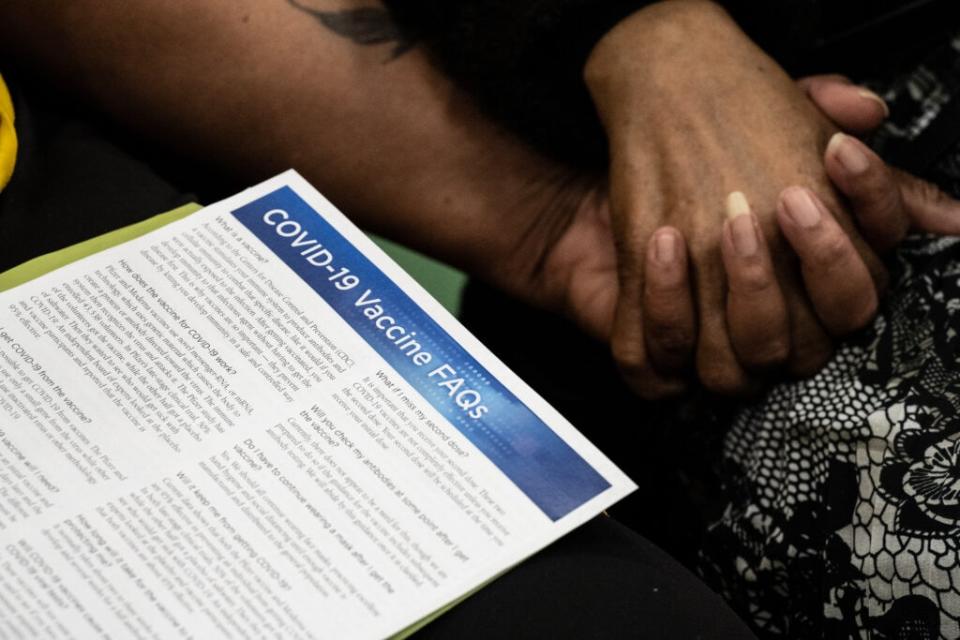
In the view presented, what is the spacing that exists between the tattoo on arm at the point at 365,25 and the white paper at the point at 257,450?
24 cm

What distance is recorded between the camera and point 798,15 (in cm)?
70

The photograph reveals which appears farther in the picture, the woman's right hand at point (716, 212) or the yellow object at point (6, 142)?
the woman's right hand at point (716, 212)

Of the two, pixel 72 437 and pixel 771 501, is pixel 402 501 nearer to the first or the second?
pixel 72 437

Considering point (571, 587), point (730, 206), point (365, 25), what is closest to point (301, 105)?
point (365, 25)

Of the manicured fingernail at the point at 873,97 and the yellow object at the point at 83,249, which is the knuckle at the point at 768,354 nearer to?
the manicured fingernail at the point at 873,97

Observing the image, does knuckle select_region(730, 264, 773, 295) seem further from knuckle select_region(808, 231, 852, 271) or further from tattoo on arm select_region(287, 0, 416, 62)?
tattoo on arm select_region(287, 0, 416, 62)

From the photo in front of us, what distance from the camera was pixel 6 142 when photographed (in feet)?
1.68

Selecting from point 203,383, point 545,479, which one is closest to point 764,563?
point 545,479

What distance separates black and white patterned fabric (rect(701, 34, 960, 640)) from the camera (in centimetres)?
51

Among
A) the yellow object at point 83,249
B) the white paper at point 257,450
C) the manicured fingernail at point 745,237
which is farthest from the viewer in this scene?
the manicured fingernail at point 745,237

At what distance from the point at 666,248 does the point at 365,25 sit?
0.85 feet

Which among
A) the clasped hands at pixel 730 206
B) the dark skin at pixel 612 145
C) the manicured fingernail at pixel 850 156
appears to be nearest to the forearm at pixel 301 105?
Answer: the dark skin at pixel 612 145

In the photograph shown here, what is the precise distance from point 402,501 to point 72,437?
135 millimetres

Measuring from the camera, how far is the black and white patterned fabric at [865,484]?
0.51 meters
